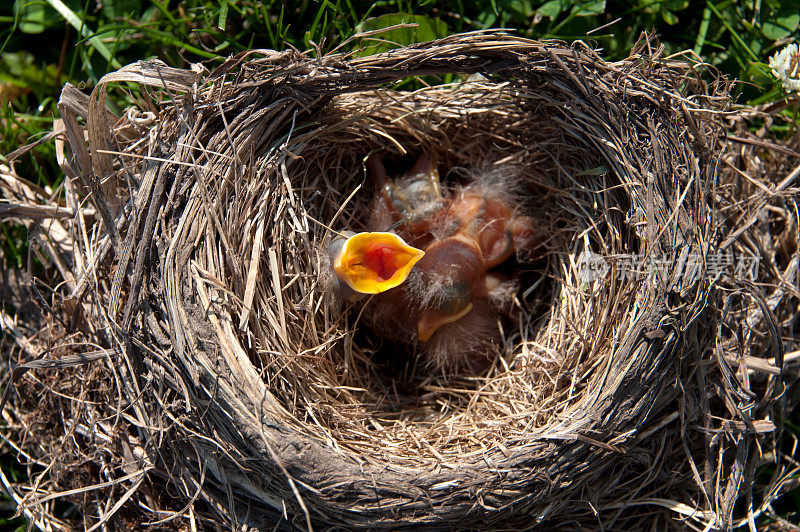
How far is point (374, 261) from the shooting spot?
1.44m

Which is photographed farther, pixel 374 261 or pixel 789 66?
pixel 789 66

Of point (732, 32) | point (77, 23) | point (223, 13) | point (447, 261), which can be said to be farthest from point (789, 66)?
point (77, 23)

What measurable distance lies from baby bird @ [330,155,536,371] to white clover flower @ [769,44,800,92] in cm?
77

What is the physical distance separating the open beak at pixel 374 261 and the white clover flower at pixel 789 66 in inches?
43.2

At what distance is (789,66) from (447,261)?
1.05m

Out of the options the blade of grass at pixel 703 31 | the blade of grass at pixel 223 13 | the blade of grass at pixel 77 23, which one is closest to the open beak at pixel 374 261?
the blade of grass at pixel 223 13

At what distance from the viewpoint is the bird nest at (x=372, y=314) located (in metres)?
1.31

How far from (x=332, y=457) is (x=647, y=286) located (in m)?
0.79

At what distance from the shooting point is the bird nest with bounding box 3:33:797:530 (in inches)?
51.6

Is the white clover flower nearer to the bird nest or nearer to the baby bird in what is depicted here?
the bird nest

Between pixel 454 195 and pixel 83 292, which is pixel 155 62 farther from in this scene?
pixel 454 195

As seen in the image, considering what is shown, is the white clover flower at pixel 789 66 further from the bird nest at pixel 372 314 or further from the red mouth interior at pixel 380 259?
the red mouth interior at pixel 380 259

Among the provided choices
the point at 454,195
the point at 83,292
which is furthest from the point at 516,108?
the point at 83,292

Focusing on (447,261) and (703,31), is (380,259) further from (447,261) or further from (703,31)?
(703,31)
